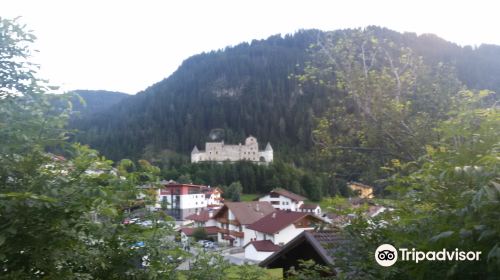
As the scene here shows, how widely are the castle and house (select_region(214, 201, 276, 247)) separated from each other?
7519cm

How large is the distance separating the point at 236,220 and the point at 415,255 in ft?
122

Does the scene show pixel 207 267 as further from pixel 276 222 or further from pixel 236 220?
pixel 236 220

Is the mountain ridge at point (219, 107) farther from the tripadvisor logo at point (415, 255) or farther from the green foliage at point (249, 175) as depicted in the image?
the tripadvisor logo at point (415, 255)

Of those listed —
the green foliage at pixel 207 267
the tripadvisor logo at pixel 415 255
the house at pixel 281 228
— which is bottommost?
the house at pixel 281 228

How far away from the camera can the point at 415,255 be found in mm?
2660

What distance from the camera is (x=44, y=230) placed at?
270 cm

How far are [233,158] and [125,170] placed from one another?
121 m

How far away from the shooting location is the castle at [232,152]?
119062mm

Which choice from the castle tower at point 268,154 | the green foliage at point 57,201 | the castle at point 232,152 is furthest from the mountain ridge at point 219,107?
the green foliage at point 57,201

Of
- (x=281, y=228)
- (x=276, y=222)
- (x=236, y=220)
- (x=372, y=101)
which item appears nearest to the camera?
(x=372, y=101)

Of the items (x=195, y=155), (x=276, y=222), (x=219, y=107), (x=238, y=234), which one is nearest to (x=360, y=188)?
(x=276, y=222)

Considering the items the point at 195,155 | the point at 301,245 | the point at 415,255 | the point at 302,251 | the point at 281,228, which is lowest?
the point at 281,228

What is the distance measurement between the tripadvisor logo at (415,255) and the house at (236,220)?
1311 inches

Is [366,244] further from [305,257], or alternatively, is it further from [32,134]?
[305,257]
